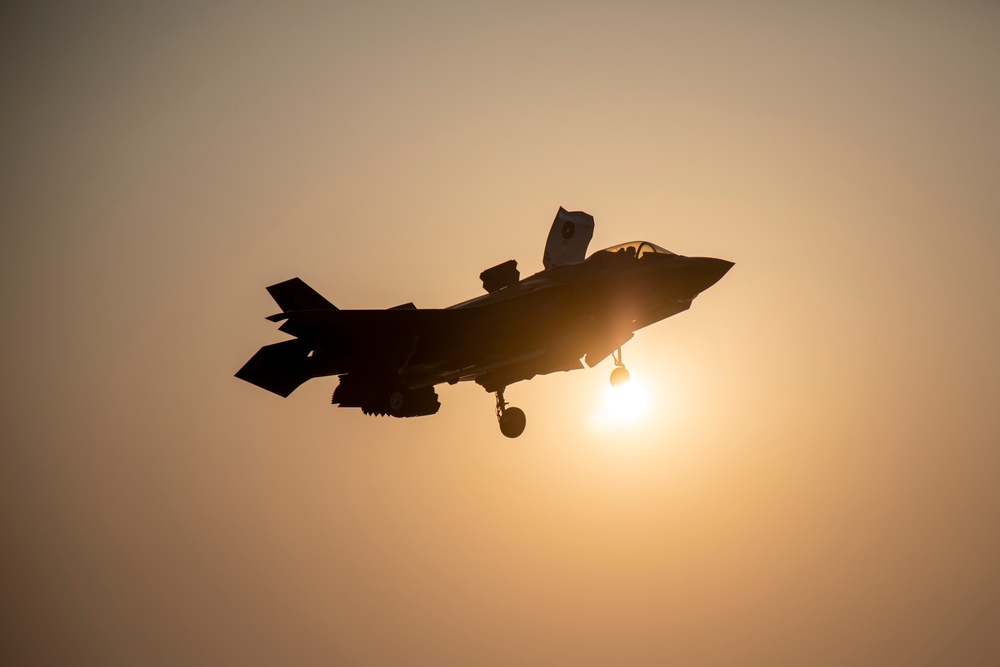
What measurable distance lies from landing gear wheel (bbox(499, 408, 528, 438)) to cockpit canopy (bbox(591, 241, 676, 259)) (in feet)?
20.2

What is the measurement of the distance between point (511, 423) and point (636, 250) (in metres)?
7.09

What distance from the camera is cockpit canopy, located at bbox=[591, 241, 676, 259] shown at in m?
32.1

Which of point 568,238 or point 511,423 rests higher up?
point 568,238

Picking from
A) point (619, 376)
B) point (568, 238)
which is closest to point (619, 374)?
point (619, 376)

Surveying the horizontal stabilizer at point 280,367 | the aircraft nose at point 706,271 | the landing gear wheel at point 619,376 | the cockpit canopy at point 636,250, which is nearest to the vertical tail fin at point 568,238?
the cockpit canopy at point 636,250

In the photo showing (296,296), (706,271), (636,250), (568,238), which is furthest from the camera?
(568,238)

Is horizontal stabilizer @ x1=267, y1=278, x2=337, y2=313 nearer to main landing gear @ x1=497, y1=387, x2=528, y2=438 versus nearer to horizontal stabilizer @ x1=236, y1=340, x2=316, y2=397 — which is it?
horizontal stabilizer @ x1=236, y1=340, x2=316, y2=397

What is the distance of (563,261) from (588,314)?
4.28 m

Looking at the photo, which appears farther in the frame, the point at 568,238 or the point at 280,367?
the point at 568,238

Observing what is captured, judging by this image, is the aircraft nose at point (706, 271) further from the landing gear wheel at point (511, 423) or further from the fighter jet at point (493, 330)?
the landing gear wheel at point (511, 423)

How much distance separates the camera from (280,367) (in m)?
34.9

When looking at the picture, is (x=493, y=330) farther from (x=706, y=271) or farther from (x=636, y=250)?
(x=706, y=271)

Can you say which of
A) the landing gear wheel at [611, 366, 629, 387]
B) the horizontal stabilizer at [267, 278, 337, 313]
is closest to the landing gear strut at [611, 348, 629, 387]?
the landing gear wheel at [611, 366, 629, 387]

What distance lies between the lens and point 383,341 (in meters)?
33.4
